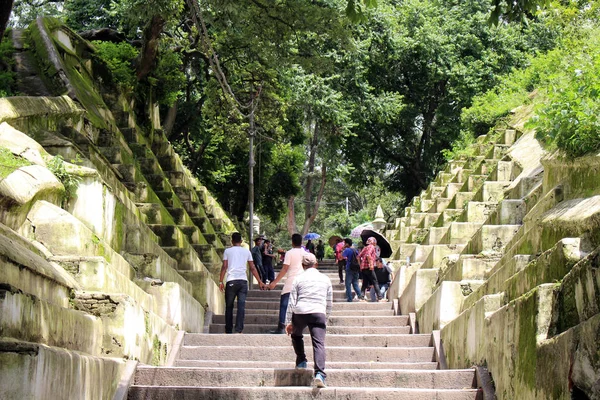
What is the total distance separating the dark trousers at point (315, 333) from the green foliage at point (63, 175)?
3420 millimetres

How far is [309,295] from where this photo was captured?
32.8 feet

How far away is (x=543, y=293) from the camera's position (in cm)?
Answer: 729

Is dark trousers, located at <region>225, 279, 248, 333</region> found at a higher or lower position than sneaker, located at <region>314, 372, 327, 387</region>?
higher

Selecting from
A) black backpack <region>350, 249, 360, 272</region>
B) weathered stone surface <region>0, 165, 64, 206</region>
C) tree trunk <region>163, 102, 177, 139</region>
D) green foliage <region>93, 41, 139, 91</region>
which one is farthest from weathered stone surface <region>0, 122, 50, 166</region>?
tree trunk <region>163, 102, 177, 139</region>

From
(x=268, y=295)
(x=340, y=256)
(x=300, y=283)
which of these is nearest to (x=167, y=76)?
(x=340, y=256)

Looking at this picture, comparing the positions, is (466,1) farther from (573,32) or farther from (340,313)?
(340,313)

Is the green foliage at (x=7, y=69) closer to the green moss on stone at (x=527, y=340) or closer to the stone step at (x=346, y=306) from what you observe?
the stone step at (x=346, y=306)

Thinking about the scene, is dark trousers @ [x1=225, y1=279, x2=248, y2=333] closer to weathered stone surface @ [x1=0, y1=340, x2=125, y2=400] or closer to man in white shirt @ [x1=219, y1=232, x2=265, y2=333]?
man in white shirt @ [x1=219, y1=232, x2=265, y2=333]

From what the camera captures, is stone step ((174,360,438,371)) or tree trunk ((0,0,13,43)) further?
stone step ((174,360,438,371))

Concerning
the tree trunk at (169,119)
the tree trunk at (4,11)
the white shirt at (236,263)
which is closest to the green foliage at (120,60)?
the tree trunk at (169,119)

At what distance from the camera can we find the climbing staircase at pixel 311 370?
9352mm

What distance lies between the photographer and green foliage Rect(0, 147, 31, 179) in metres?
10.1

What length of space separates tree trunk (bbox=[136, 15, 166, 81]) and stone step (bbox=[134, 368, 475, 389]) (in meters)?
10.4

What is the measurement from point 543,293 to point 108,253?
5958mm
